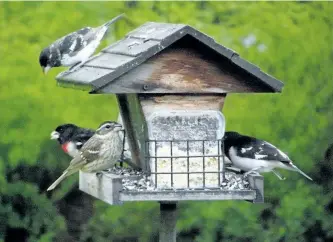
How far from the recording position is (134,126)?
5.74 meters

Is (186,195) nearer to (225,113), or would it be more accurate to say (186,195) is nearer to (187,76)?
(187,76)

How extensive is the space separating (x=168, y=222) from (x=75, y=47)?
1.91 metres

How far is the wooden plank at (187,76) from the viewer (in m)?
5.18

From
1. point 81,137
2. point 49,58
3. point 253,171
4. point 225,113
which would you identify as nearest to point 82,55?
point 49,58

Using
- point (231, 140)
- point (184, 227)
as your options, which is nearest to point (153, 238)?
point (184, 227)

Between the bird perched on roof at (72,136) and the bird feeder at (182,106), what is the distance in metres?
1.71

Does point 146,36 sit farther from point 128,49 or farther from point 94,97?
point 94,97

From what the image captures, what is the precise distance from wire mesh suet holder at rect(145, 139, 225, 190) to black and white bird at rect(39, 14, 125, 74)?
169cm

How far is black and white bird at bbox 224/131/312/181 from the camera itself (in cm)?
582

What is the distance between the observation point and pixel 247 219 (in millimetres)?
8453

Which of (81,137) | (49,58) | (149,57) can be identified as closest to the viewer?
(149,57)

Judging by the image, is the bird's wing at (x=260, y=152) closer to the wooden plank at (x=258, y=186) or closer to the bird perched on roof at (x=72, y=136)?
the wooden plank at (x=258, y=186)

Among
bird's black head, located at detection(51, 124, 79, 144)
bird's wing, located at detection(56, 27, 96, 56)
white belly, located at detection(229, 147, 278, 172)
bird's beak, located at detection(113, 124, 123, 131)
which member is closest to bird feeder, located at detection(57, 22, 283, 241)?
bird's beak, located at detection(113, 124, 123, 131)

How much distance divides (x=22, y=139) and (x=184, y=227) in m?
1.50
